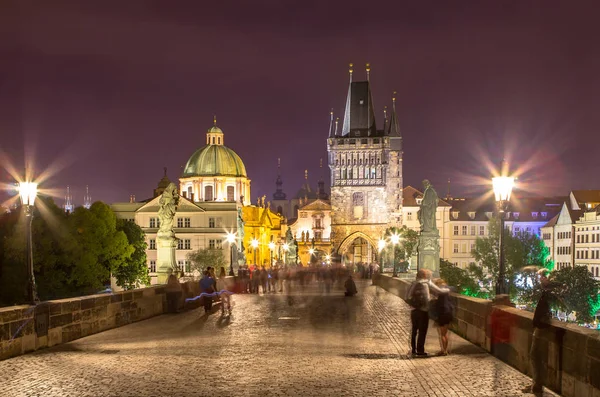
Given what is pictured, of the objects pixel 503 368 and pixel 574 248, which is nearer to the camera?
pixel 503 368

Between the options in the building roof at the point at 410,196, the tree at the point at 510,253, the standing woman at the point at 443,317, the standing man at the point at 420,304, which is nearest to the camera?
the standing woman at the point at 443,317

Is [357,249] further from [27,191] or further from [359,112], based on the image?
[27,191]

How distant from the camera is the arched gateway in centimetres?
12012

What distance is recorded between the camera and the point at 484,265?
4245 inches

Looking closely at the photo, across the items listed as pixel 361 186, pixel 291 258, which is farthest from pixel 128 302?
pixel 361 186

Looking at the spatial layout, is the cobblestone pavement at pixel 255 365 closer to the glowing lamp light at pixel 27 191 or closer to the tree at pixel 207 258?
the glowing lamp light at pixel 27 191

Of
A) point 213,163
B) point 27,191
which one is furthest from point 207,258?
point 27,191

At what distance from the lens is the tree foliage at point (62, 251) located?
2291 inches

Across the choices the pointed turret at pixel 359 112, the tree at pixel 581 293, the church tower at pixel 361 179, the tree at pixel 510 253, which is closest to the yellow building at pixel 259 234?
the church tower at pixel 361 179

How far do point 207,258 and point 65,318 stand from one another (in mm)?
85093

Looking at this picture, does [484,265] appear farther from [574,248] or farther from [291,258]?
[291,258]

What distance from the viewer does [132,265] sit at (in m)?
76.2

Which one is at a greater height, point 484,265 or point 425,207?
point 425,207

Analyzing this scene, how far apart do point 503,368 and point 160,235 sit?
18933mm
